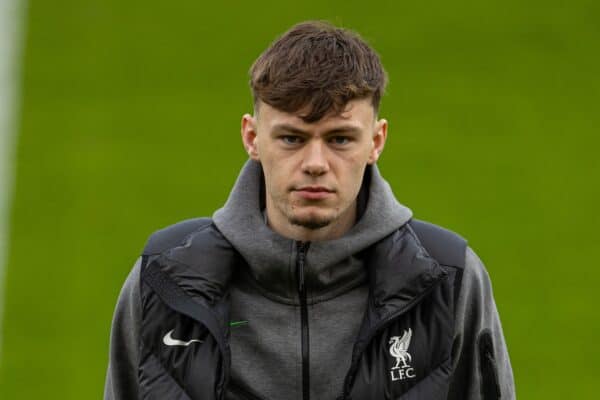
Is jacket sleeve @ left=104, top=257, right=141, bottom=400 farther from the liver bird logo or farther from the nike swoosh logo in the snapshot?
the liver bird logo

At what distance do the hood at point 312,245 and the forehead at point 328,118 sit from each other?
17 centimetres

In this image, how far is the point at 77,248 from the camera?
7.21 meters

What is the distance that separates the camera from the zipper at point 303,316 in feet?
10.5

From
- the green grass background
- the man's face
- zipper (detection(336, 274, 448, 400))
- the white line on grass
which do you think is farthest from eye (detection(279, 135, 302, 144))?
the white line on grass

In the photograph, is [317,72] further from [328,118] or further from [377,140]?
[377,140]

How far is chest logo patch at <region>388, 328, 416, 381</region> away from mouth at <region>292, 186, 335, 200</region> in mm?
353

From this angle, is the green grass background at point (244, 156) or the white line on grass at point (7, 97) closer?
the green grass background at point (244, 156)

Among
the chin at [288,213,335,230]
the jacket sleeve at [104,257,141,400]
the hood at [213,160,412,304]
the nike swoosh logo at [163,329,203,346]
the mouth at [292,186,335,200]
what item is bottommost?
the jacket sleeve at [104,257,141,400]

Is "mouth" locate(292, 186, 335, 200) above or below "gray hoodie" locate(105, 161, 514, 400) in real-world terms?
above

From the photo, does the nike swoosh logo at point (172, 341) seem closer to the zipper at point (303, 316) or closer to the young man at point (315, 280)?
the young man at point (315, 280)

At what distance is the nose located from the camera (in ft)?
10.2

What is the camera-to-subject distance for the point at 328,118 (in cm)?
314

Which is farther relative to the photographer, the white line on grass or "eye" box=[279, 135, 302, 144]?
the white line on grass

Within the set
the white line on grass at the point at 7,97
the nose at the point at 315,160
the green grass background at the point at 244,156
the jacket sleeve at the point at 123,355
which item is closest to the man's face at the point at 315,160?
the nose at the point at 315,160
